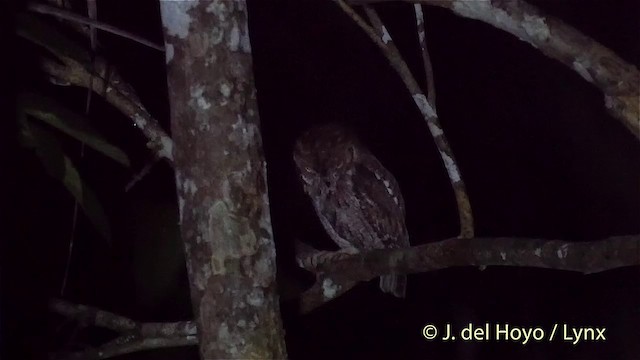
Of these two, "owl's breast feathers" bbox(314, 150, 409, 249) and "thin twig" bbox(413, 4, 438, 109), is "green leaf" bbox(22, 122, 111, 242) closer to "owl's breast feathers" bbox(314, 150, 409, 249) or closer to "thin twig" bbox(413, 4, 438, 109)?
"owl's breast feathers" bbox(314, 150, 409, 249)

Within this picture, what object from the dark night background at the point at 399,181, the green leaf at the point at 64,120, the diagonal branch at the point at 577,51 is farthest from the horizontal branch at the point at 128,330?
the diagonal branch at the point at 577,51

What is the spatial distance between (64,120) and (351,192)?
49cm

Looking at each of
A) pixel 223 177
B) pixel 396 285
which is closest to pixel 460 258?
pixel 396 285

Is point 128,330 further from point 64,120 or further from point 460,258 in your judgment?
point 460,258

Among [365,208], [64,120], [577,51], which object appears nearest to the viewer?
[577,51]

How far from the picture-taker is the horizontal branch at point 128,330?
1.14m

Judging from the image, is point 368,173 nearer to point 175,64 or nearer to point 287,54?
point 287,54

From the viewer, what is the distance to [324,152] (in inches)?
47.9

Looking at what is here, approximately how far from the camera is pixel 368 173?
120cm

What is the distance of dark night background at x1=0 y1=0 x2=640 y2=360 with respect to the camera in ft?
3.43

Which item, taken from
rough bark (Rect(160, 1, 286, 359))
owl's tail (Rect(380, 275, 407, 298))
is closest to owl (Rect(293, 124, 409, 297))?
owl's tail (Rect(380, 275, 407, 298))

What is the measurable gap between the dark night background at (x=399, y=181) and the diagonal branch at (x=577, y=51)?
7 centimetres

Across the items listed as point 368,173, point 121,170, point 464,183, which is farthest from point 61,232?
point 464,183

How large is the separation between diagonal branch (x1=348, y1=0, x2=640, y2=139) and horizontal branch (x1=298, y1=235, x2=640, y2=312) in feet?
0.51
